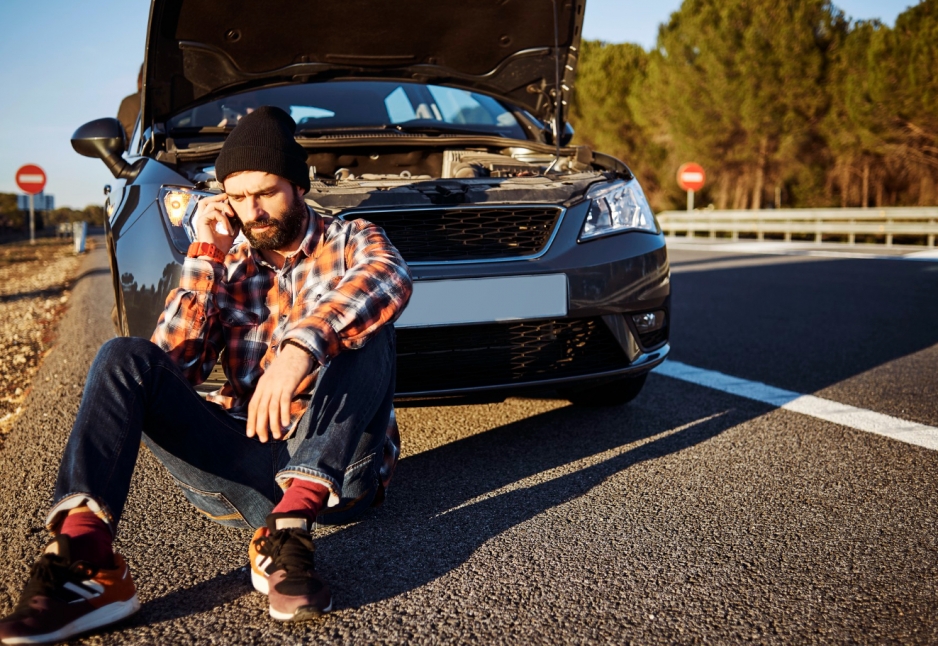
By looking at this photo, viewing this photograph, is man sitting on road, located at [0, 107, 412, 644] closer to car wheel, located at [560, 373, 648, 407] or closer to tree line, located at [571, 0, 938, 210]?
car wheel, located at [560, 373, 648, 407]

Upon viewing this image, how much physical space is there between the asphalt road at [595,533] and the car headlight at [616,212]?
2.64 ft

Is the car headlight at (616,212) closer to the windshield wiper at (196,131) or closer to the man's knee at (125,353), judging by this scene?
the man's knee at (125,353)

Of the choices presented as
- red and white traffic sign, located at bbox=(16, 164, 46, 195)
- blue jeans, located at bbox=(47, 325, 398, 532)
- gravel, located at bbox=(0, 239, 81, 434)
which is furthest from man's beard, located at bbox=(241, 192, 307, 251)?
red and white traffic sign, located at bbox=(16, 164, 46, 195)

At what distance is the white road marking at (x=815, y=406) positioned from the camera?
3180 mm

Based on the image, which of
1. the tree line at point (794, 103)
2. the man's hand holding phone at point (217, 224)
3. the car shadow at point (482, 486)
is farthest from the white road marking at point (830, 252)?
the tree line at point (794, 103)

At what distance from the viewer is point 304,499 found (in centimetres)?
193

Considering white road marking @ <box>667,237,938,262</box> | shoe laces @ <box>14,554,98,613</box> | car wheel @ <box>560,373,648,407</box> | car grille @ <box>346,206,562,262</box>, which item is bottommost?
car wheel @ <box>560,373,648,407</box>

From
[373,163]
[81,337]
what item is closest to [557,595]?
[373,163]

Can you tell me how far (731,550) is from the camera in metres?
2.14

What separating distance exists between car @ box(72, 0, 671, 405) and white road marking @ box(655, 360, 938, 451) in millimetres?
651

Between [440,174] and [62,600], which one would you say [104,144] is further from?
[62,600]

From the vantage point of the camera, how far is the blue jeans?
180cm

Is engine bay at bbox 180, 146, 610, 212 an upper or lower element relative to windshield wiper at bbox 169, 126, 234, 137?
lower

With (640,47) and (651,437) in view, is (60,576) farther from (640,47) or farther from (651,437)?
(640,47)
